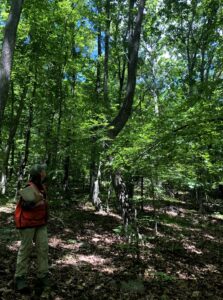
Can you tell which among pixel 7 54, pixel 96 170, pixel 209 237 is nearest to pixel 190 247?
pixel 209 237

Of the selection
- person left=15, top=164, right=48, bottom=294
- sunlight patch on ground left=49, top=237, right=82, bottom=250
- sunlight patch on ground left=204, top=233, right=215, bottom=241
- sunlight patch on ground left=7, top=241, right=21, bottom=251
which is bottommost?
sunlight patch on ground left=204, top=233, right=215, bottom=241

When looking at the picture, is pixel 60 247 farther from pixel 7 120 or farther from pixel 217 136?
pixel 7 120

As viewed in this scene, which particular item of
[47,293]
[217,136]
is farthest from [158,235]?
[47,293]

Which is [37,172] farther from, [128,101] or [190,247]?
[190,247]

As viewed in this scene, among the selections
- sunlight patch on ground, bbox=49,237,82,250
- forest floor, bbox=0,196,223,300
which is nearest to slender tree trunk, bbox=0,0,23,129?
forest floor, bbox=0,196,223,300

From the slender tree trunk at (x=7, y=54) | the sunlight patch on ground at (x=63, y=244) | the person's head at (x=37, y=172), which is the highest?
the slender tree trunk at (x=7, y=54)

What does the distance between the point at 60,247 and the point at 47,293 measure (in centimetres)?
294

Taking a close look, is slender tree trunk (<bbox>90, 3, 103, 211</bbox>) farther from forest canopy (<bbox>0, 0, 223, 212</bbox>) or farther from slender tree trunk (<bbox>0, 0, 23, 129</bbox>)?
slender tree trunk (<bbox>0, 0, 23, 129</bbox>)

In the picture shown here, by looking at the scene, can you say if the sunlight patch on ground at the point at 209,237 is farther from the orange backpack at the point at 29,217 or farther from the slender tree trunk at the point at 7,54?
the slender tree trunk at the point at 7,54

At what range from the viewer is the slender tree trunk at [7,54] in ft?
17.9

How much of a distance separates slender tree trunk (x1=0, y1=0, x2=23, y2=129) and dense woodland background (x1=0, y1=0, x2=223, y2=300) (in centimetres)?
2

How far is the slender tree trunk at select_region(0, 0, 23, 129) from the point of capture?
17.9 ft

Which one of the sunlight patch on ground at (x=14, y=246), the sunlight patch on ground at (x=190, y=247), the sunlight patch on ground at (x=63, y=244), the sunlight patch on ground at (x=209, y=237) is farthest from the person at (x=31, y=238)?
the sunlight patch on ground at (x=209, y=237)

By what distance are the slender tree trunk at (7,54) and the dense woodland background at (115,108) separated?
0.06ft
